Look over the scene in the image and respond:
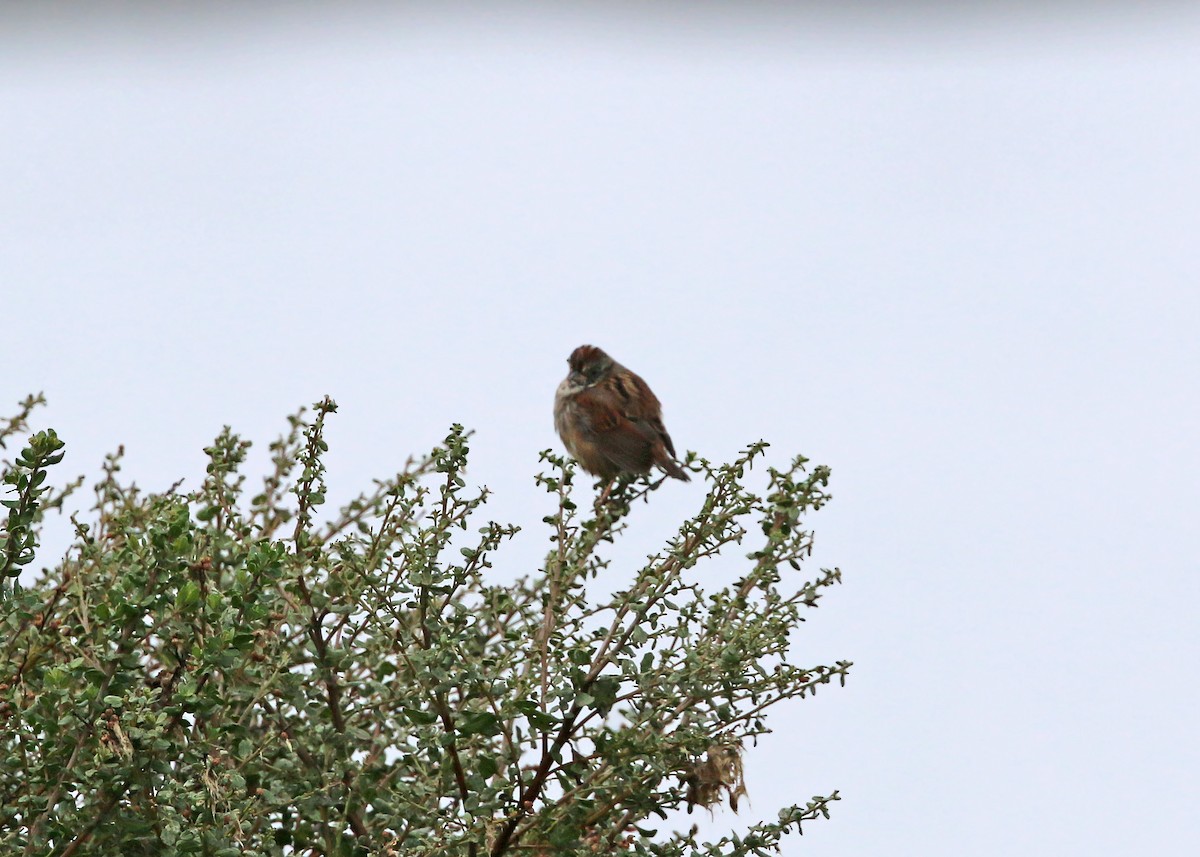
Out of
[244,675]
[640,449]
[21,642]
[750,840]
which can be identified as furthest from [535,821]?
[640,449]

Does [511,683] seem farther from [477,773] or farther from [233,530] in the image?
[233,530]

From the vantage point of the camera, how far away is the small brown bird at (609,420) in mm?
5473

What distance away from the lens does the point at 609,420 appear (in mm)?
5801

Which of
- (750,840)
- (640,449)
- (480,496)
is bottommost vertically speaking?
(750,840)

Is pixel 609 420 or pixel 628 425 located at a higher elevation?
pixel 609 420

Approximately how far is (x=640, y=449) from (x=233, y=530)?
2.23 meters

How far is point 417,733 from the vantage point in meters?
2.89

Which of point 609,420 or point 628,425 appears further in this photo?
point 609,420

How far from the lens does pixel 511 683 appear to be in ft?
9.89

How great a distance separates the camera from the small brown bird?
5.47 meters

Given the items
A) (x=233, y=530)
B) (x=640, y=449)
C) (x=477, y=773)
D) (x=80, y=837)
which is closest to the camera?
(x=80, y=837)

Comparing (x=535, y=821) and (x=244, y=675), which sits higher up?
(x=244, y=675)

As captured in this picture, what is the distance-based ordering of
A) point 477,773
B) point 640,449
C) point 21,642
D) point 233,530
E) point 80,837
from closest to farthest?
1. point 80,837
2. point 477,773
3. point 21,642
4. point 233,530
5. point 640,449

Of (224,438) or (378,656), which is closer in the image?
(378,656)
